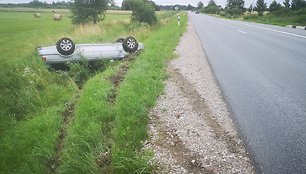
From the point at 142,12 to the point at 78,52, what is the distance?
19075 millimetres

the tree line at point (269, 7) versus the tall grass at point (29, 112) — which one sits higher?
the tree line at point (269, 7)

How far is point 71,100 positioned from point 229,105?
13.6 ft

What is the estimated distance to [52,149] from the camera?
208 inches

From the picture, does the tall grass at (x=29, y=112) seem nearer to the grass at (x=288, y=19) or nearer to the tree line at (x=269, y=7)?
the grass at (x=288, y=19)

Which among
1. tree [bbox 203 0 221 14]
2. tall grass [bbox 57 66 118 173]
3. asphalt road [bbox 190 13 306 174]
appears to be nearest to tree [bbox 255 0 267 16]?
tree [bbox 203 0 221 14]

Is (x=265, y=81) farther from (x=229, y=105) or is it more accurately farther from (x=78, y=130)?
(x=78, y=130)

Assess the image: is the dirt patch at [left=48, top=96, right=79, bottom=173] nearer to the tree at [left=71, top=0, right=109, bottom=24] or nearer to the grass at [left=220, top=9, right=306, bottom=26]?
the tree at [left=71, top=0, right=109, bottom=24]

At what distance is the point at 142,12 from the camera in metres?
29.1

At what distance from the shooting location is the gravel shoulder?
4.05 m

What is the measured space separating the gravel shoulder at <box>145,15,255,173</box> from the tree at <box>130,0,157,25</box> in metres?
22.5

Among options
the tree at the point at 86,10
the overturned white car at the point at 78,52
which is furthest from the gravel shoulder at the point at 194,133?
the tree at the point at 86,10

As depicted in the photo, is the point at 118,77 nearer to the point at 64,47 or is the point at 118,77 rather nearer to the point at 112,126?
the point at 64,47

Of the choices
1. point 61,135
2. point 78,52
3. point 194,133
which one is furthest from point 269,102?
point 78,52

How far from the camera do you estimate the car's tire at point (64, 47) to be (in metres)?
10.9
